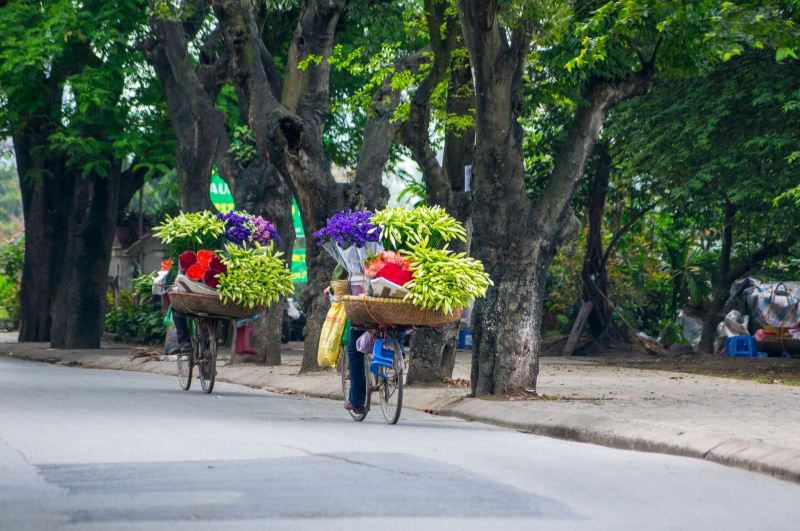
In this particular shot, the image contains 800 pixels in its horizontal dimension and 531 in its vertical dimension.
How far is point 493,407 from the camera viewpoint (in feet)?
45.4

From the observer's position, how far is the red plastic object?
72.4 feet

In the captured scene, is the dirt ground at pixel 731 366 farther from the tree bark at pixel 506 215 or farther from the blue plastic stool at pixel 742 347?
the tree bark at pixel 506 215

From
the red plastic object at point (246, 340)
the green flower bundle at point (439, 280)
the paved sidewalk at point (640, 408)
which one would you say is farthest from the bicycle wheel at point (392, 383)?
the red plastic object at point (246, 340)

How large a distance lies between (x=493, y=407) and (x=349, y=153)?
1810 centimetres

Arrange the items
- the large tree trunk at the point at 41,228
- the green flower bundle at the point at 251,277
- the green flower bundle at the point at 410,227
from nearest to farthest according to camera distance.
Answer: the green flower bundle at the point at 410,227 → the green flower bundle at the point at 251,277 → the large tree trunk at the point at 41,228

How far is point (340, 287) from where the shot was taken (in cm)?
1289

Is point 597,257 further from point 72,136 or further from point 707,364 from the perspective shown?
point 72,136

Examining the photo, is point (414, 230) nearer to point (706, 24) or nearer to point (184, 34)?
point (706, 24)

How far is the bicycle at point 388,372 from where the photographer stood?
12461 mm

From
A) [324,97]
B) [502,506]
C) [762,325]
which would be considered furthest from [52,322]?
[502,506]

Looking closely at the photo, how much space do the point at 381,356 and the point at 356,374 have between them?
0.46 metres

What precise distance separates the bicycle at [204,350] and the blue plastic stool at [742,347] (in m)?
14.8

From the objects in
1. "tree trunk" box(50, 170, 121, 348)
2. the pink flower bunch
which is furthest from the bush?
the pink flower bunch

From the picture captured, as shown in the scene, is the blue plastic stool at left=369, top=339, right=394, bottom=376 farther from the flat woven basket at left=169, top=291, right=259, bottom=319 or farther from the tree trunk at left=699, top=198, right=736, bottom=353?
the tree trunk at left=699, top=198, right=736, bottom=353
